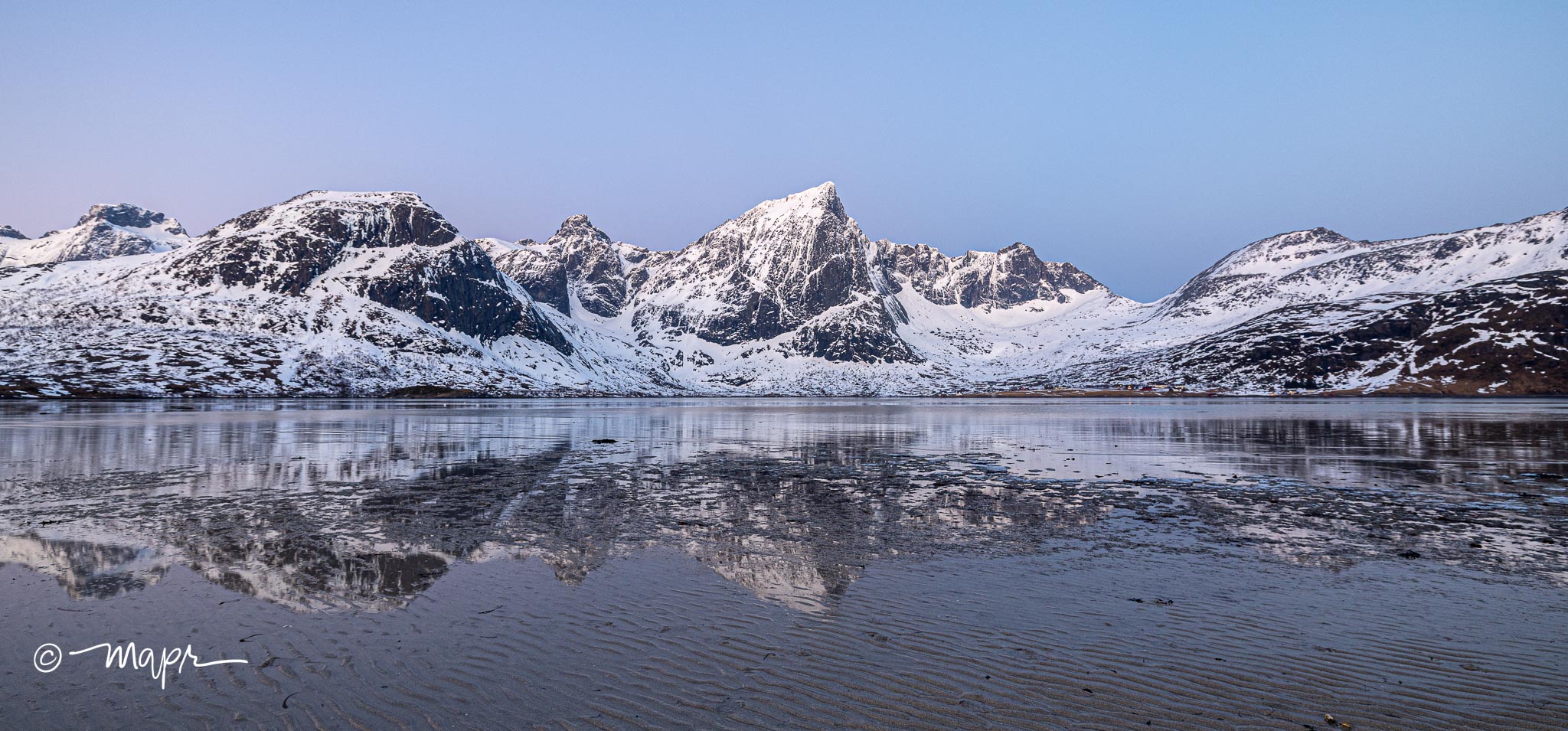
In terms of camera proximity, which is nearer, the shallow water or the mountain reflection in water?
the shallow water

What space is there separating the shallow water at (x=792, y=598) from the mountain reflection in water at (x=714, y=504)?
173 millimetres

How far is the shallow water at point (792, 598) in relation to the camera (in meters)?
8.60

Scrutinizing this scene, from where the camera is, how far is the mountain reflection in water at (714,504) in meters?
15.5

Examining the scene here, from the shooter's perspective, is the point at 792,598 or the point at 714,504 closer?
the point at 792,598

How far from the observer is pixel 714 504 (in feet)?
78.4

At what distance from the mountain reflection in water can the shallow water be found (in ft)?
0.57

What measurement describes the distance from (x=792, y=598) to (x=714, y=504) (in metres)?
11.0

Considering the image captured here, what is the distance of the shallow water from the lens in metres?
8.60

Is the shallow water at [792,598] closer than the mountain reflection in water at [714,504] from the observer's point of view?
Yes

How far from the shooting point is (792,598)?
43.0 feet

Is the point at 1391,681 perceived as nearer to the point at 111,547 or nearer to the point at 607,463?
the point at 111,547

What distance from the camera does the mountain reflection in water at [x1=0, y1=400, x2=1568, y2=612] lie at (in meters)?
15.5

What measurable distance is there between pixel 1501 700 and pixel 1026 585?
643cm

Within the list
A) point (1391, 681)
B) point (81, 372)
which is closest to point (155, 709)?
point (1391, 681)
